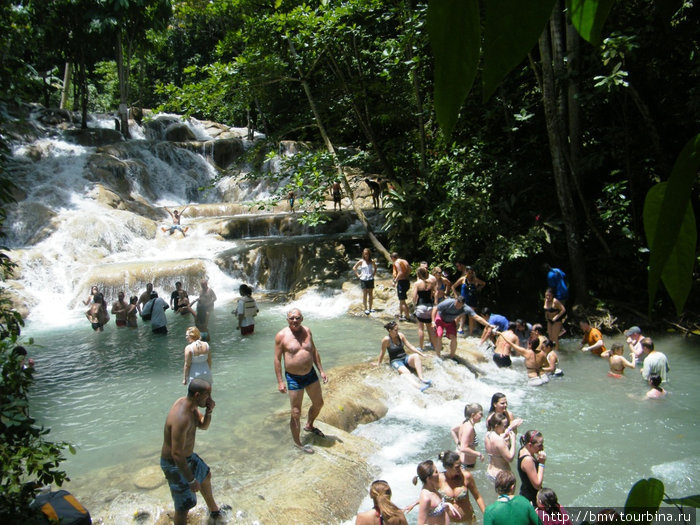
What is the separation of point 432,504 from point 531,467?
115 cm

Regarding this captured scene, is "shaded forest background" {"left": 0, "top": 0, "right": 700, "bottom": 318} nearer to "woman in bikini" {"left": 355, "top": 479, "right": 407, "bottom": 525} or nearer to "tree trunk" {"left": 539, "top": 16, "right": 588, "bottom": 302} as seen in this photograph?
"tree trunk" {"left": 539, "top": 16, "right": 588, "bottom": 302}

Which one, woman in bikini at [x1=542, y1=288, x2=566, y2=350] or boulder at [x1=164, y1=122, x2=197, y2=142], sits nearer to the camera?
woman in bikini at [x1=542, y1=288, x2=566, y2=350]

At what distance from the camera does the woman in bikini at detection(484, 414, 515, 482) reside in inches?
244

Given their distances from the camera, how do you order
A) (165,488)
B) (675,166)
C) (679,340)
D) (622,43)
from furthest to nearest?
(679,340)
(622,43)
(165,488)
(675,166)

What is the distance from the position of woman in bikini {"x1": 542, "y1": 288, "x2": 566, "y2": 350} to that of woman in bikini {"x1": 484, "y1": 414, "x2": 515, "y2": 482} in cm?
458

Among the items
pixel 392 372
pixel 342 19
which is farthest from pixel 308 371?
pixel 342 19

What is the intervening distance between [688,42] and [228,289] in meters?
12.9

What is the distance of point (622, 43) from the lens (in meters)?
9.01

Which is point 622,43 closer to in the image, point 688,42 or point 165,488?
point 688,42

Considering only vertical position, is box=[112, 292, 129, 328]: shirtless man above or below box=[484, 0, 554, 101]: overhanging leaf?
below

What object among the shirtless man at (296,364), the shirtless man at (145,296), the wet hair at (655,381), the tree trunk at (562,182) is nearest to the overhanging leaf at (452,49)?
the shirtless man at (296,364)

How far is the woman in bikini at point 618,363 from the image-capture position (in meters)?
9.05

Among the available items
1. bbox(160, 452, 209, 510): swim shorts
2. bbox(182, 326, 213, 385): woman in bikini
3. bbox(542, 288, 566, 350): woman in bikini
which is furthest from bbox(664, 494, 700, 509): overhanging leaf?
bbox(542, 288, 566, 350): woman in bikini

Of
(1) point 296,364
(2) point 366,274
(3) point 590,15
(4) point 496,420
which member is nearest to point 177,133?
(2) point 366,274
